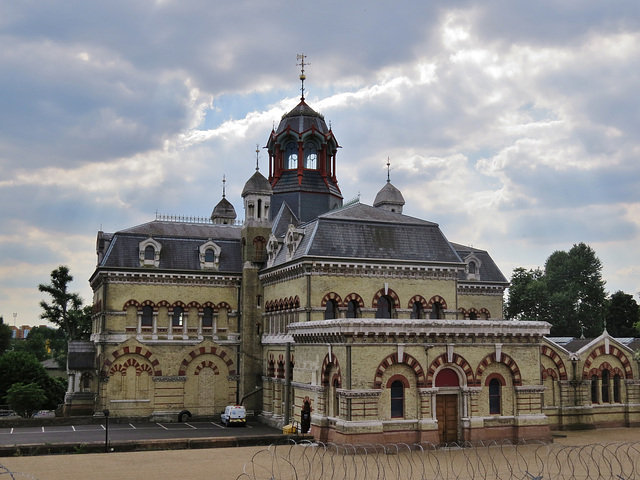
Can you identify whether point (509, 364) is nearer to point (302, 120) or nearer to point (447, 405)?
point (447, 405)

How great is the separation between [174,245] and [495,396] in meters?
28.7

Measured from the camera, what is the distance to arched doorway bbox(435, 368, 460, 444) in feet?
127

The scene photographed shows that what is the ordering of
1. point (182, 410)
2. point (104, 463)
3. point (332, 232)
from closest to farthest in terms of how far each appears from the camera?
point (104, 463) → point (332, 232) → point (182, 410)

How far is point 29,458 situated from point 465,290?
39290 mm

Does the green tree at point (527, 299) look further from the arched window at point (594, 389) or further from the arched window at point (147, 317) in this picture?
the arched window at point (147, 317)

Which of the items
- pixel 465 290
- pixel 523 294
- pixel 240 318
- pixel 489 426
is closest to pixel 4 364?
pixel 240 318

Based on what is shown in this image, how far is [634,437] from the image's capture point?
4181 cm

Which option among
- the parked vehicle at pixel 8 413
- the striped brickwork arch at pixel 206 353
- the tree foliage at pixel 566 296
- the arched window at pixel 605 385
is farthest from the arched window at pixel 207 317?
the tree foliage at pixel 566 296

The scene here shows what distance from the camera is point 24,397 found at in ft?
201

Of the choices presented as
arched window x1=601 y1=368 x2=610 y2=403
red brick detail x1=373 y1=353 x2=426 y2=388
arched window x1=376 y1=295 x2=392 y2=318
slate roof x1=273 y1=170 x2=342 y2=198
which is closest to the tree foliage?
slate roof x1=273 y1=170 x2=342 y2=198

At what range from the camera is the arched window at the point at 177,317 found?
183 feet

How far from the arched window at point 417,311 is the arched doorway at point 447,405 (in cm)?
1016

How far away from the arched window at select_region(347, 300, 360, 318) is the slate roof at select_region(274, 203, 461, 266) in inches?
122

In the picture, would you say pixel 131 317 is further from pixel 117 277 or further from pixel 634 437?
pixel 634 437
